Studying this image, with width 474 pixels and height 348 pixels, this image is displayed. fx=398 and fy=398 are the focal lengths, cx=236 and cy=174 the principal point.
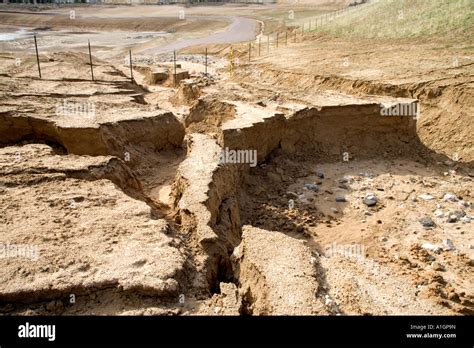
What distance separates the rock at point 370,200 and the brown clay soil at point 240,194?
0.05 m

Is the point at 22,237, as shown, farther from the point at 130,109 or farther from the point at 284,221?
the point at 130,109

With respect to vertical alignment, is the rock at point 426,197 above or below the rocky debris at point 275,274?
below

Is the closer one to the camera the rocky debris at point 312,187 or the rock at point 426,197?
the rock at point 426,197

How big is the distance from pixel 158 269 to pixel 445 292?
4357 mm

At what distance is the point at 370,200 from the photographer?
8898 millimetres

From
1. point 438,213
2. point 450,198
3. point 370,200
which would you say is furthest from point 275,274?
point 450,198

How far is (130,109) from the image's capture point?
10.8 metres

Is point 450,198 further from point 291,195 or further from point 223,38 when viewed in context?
point 223,38

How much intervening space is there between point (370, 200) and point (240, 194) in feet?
9.62

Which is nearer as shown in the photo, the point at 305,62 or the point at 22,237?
the point at 22,237

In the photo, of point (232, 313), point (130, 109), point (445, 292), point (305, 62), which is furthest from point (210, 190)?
point (305, 62)

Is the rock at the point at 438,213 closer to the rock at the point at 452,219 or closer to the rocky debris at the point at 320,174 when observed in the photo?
the rock at the point at 452,219

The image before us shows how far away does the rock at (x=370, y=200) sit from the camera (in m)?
8.82

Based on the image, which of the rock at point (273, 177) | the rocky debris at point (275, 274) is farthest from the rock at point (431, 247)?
the rock at point (273, 177)
